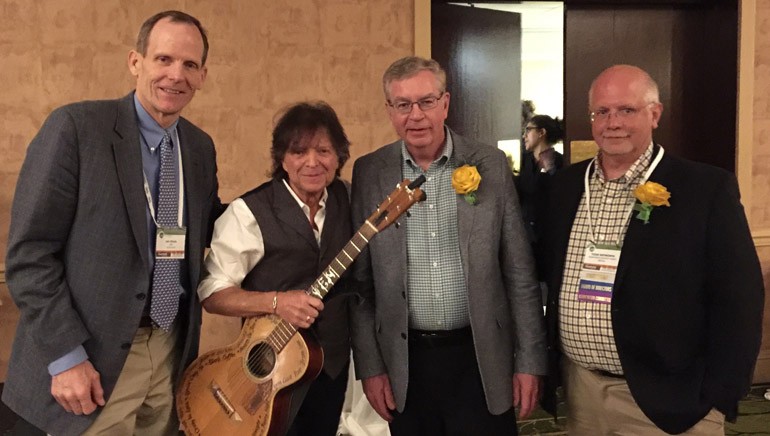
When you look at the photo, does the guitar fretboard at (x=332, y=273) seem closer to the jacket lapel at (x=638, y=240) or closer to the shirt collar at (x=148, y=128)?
the shirt collar at (x=148, y=128)

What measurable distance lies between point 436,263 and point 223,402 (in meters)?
0.80

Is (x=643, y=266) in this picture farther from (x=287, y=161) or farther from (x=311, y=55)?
(x=311, y=55)

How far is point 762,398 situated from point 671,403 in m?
2.79

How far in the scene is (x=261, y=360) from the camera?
6.81 ft

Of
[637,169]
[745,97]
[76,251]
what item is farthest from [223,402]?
[745,97]

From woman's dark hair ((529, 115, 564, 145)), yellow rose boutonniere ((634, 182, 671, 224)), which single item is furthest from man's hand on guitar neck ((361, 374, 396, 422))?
woman's dark hair ((529, 115, 564, 145))

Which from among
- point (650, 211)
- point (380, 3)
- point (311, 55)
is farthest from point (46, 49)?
point (650, 211)

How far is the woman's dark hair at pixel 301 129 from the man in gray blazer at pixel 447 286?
0.62ft

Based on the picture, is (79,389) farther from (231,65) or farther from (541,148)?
(541,148)

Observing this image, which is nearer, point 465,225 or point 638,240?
point 638,240

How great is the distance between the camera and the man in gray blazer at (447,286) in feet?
6.97

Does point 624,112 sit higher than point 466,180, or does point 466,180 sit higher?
point 624,112

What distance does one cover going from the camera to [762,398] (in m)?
4.21

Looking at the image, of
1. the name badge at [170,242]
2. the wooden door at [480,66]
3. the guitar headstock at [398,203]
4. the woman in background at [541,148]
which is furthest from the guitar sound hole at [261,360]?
the woman in background at [541,148]
